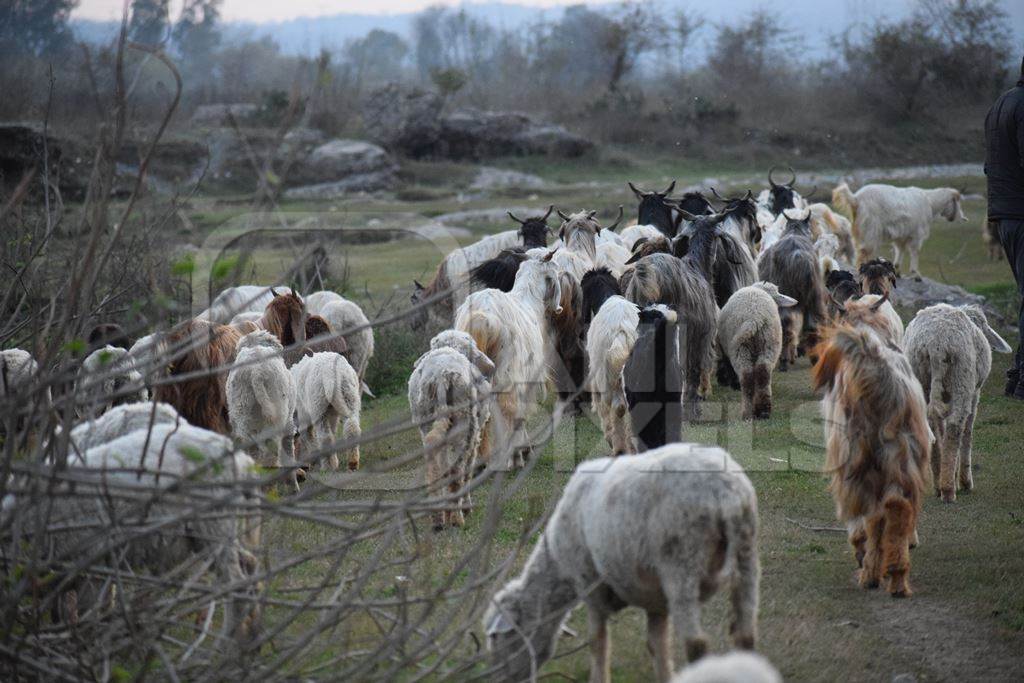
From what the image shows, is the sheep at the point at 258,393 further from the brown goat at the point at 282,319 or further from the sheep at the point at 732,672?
the sheep at the point at 732,672

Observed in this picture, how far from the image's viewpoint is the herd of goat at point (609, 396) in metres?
4.42

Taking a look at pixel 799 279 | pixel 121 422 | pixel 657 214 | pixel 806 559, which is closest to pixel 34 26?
pixel 657 214

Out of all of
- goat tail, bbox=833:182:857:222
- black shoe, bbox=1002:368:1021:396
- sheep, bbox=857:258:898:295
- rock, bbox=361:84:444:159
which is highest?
rock, bbox=361:84:444:159

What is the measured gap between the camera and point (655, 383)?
26.5ft

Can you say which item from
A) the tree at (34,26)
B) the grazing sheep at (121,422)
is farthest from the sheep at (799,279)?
the grazing sheep at (121,422)

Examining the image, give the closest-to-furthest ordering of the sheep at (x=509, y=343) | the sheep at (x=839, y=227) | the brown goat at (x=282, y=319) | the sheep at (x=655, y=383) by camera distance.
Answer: the sheep at (x=655, y=383)
the sheep at (x=509, y=343)
the brown goat at (x=282, y=319)
the sheep at (x=839, y=227)

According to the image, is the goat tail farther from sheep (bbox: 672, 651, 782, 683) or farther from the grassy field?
sheep (bbox: 672, 651, 782, 683)

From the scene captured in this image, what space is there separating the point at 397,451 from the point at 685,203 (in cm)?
542

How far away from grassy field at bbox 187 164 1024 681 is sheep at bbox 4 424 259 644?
251 millimetres

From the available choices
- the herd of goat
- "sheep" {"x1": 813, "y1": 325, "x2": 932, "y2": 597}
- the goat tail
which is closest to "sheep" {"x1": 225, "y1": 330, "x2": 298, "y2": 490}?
the herd of goat

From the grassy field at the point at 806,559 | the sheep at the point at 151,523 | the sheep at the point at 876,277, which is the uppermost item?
the sheep at the point at 876,277

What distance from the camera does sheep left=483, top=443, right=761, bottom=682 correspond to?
4.33 meters

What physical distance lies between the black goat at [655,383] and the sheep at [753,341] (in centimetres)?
216

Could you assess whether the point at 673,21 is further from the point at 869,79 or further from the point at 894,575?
the point at 894,575
